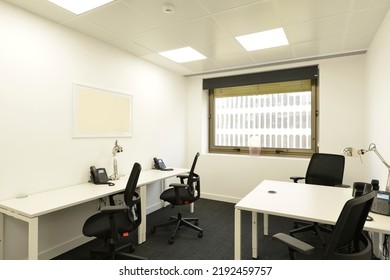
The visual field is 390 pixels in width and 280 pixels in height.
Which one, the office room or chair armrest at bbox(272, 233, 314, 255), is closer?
chair armrest at bbox(272, 233, 314, 255)

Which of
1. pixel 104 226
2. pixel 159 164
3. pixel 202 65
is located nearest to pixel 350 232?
pixel 104 226

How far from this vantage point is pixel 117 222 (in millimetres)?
2219

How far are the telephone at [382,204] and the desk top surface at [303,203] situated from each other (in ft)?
0.15

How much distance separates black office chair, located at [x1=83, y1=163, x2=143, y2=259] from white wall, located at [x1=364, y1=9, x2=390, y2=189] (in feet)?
8.59

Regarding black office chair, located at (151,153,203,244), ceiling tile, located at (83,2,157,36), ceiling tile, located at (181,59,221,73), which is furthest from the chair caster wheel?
ceiling tile, located at (181,59,221,73)

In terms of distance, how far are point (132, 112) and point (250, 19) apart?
6.91 ft

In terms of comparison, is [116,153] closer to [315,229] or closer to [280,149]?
[315,229]

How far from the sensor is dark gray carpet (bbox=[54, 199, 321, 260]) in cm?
253

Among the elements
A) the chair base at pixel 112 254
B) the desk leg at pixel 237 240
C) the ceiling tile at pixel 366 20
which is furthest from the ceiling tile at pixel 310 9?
the chair base at pixel 112 254

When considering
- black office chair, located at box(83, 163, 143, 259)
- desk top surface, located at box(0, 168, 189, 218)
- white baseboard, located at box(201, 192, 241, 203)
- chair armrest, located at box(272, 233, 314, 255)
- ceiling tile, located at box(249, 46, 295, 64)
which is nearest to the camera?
chair armrest, located at box(272, 233, 314, 255)

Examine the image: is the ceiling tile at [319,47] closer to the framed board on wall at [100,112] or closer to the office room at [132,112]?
the office room at [132,112]

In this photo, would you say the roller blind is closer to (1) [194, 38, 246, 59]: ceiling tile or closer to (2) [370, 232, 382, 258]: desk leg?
(1) [194, 38, 246, 59]: ceiling tile

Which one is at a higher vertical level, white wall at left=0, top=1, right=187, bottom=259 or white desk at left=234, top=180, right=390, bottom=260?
white wall at left=0, top=1, right=187, bottom=259

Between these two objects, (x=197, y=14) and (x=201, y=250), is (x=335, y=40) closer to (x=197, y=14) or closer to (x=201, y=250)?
(x=197, y=14)
